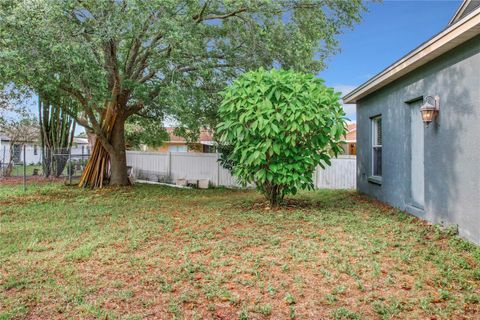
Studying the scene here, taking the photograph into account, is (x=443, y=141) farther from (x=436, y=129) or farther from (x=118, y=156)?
(x=118, y=156)

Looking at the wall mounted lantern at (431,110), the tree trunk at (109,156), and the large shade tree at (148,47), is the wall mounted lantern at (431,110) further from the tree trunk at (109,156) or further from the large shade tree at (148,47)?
the tree trunk at (109,156)

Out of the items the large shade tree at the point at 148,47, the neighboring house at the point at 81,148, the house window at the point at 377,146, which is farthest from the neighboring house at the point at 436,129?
the neighboring house at the point at 81,148

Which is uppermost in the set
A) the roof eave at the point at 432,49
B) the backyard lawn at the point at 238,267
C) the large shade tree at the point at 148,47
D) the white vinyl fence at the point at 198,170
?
the large shade tree at the point at 148,47

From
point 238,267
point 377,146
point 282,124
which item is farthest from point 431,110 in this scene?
point 238,267

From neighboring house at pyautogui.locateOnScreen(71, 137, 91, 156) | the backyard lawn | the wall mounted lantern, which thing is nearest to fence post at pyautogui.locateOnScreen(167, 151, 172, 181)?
neighboring house at pyautogui.locateOnScreen(71, 137, 91, 156)

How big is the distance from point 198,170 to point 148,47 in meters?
5.77

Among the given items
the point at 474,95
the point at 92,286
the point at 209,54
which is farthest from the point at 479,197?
the point at 209,54

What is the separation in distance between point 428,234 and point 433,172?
111cm

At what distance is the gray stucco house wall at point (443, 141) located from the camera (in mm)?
4883

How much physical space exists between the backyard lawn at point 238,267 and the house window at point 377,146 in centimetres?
227

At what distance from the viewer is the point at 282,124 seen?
6.91 m

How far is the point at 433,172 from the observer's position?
5.99 metres

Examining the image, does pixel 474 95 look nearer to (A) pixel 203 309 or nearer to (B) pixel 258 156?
(B) pixel 258 156

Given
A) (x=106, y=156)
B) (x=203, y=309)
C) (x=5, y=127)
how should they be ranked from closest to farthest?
(x=203, y=309) → (x=106, y=156) → (x=5, y=127)
